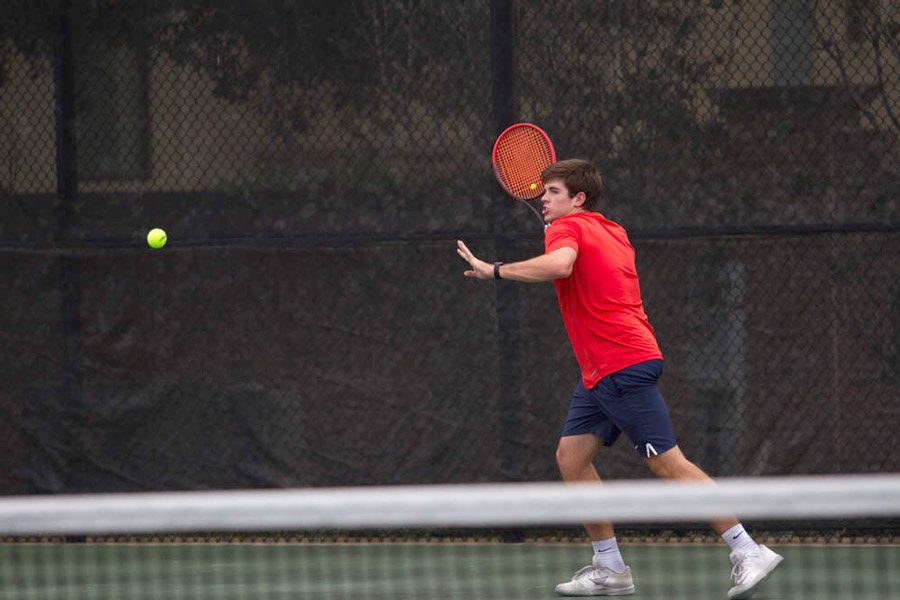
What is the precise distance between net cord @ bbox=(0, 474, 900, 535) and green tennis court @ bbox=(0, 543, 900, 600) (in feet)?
6.83

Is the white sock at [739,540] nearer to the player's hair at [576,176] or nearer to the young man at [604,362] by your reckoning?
the young man at [604,362]

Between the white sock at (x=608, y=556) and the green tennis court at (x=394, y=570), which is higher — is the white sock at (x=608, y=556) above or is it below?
above

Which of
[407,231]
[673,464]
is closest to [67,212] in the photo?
[407,231]

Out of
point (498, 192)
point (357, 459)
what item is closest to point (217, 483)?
point (357, 459)

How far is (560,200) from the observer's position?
509cm

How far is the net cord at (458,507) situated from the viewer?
2.90 metres

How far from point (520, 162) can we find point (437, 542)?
1.70m

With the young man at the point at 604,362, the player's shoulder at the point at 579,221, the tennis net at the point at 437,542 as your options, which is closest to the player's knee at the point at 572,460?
the young man at the point at 604,362

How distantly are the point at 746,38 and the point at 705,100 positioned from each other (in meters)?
0.29

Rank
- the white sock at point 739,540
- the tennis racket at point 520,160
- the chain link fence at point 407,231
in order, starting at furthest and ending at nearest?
the chain link fence at point 407,231 → the tennis racket at point 520,160 → the white sock at point 739,540

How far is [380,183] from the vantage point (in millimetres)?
6496

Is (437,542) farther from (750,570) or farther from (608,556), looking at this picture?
(750,570)

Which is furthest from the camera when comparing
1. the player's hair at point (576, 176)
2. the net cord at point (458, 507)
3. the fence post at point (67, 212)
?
the fence post at point (67, 212)

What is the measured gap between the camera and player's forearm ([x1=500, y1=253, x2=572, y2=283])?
4715 millimetres
